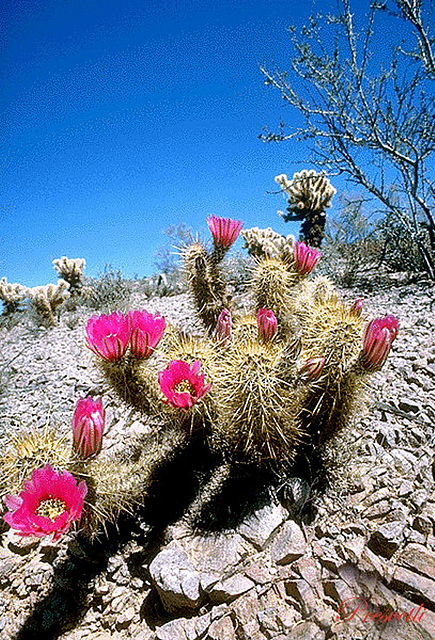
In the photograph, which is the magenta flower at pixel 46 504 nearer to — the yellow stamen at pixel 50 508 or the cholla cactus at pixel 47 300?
the yellow stamen at pixel 50 508

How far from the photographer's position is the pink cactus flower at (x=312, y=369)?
4.82 feet

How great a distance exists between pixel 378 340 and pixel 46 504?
121 centimetres

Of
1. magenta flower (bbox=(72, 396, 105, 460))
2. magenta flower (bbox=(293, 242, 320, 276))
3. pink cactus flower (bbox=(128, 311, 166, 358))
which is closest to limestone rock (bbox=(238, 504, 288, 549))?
magenta flower (bbox=(72, 396, 105, 460))

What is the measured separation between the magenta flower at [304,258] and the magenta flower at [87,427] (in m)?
1.52

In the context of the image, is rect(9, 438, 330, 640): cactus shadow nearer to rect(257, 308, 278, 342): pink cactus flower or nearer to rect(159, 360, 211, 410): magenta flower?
rect(159, 360, 211, 410): magenta flower

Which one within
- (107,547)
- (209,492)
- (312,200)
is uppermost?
(312,200)

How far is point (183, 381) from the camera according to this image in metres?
1.48

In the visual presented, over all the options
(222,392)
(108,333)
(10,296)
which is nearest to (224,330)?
(222,392)

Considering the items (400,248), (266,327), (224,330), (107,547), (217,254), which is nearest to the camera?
(107,547)

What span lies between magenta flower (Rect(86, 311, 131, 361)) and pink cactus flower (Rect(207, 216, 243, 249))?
940mm

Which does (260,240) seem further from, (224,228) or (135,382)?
(135,382)

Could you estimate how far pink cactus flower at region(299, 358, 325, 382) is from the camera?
4.82 feet

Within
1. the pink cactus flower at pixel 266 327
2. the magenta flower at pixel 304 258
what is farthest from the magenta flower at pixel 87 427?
the magenta flower at pixel 304 258

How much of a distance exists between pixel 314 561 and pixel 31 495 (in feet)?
3.25
